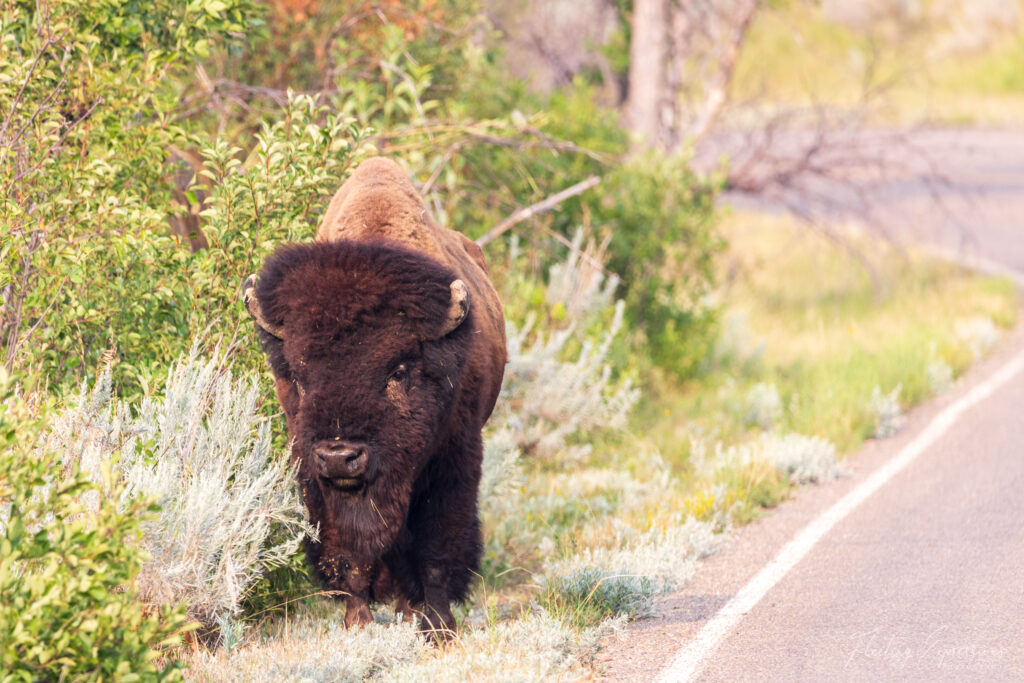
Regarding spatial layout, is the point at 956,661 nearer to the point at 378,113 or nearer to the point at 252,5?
the point at 252,5

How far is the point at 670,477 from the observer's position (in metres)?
9.21

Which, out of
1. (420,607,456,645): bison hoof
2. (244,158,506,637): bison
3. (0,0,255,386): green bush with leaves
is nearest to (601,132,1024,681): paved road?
(420,607,456,645): bison hoof

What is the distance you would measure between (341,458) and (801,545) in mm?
3338

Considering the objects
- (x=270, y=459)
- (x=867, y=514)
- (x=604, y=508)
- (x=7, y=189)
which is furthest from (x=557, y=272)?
(x=7, y=189)

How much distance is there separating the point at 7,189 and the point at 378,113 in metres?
5.63

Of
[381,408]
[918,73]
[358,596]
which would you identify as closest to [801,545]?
[358,596]

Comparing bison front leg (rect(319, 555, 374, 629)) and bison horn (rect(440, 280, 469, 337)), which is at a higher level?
bison horn (rect(440, 280, 469, 337))

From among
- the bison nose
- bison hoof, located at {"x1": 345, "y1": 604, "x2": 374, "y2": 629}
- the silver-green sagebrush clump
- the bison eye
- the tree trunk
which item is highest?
the tree trunk

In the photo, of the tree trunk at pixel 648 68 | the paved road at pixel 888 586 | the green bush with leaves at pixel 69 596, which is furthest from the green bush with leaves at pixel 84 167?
the tree trunk at pixel 648 68

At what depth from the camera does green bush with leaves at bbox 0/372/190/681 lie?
398 cm

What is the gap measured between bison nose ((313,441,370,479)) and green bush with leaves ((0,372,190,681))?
→ 101cm

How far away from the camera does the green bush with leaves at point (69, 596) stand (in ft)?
13.1

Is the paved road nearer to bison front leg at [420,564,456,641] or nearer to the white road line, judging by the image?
the white road line

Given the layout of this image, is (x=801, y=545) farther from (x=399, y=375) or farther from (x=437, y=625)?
(x=399, y=375)
